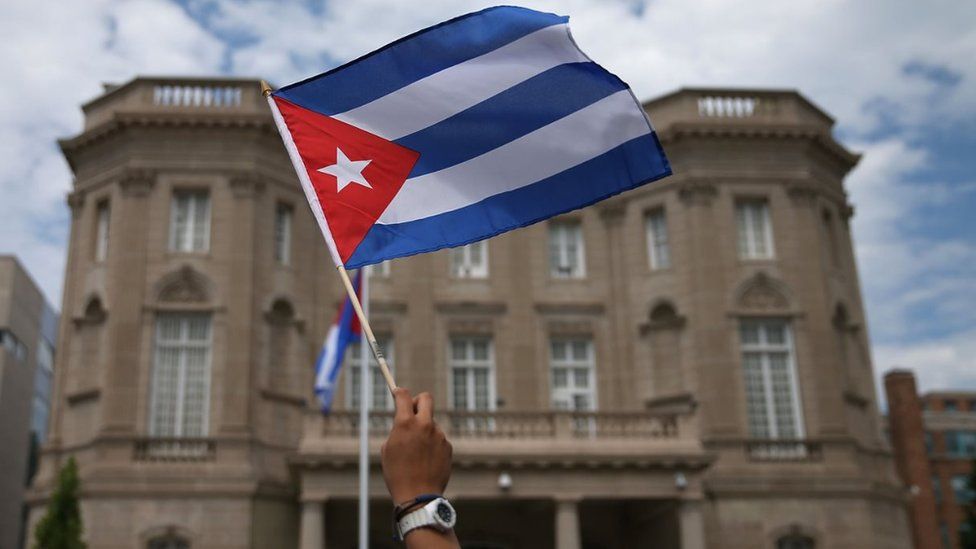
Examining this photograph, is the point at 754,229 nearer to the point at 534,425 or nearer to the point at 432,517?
the point at 534,425

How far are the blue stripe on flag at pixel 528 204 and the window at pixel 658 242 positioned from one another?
24.2m

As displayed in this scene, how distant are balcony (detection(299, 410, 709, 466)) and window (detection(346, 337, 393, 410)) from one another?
2866 millimetres

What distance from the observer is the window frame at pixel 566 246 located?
3250cm

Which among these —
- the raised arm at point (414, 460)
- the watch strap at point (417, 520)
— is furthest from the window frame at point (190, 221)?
the watch strap at point (417, 520)

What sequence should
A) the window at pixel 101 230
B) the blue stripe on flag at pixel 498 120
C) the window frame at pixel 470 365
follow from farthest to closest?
the window frame at pixel 470 365 → the window at pixel 101 230 → the blue stripe on flag at pixel 498 120

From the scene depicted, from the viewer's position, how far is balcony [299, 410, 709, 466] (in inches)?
1030

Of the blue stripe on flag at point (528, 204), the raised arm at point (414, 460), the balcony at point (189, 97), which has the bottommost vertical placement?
the raised arm at point (414, 460)

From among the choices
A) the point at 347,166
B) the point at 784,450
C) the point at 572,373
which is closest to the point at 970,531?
the point at 784,450

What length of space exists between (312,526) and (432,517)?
73.9 feet

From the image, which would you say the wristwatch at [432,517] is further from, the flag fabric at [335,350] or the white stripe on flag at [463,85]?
the flag fabric at [335,350]

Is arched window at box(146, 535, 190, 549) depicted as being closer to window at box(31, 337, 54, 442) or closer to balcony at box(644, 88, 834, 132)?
balcony at box(644, 88, 834, 132)

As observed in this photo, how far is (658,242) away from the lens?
3225 centimetres

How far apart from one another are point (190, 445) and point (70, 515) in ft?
12.9

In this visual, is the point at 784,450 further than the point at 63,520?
Yes
